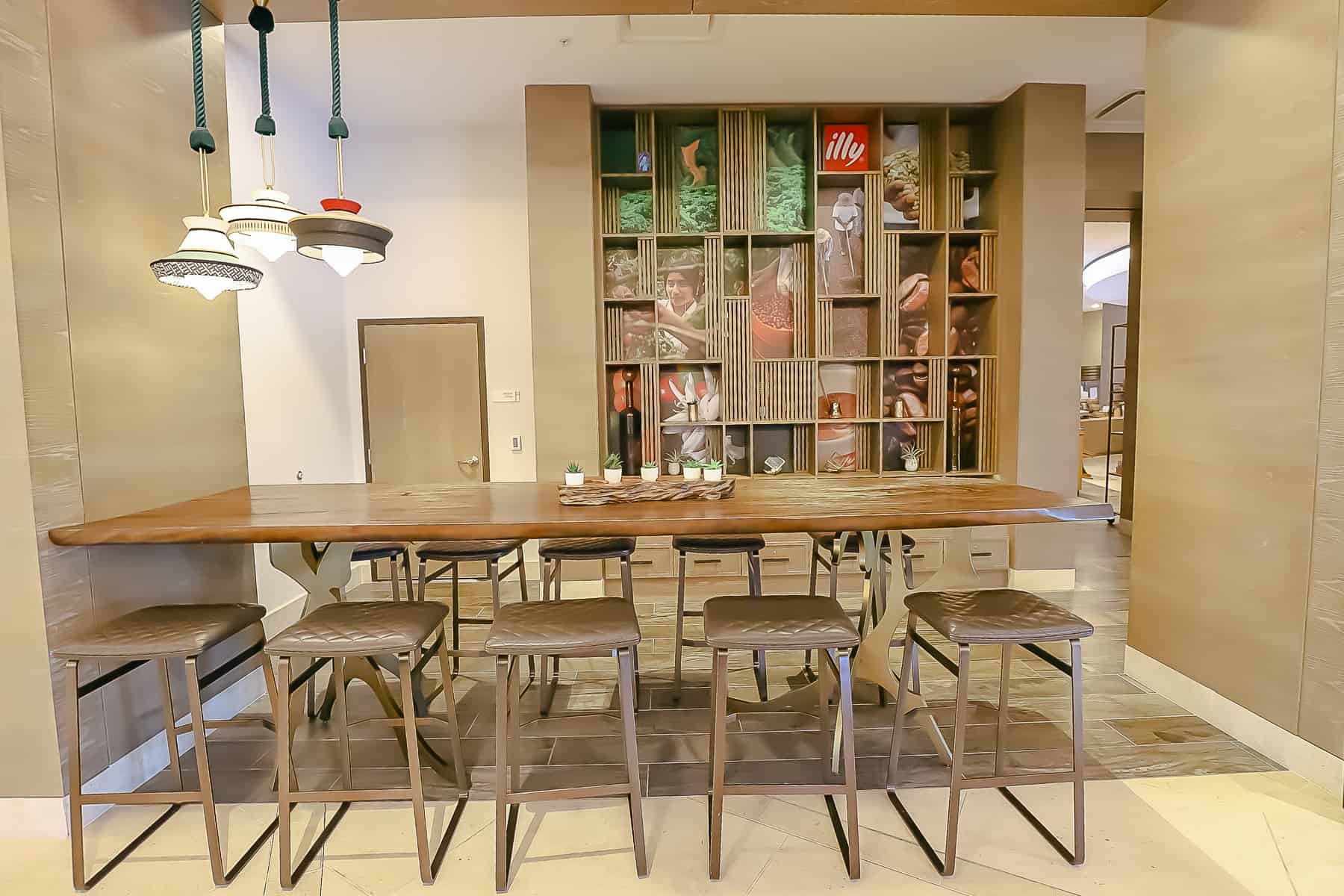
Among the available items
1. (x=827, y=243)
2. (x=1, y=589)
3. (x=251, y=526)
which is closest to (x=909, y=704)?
(x=251, y=526)

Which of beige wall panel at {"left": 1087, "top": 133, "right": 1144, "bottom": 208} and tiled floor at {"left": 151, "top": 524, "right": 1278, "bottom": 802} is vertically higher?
beige wall panel at {"left": 1087, "top": 133, "right": 1144, "bottom": 208}

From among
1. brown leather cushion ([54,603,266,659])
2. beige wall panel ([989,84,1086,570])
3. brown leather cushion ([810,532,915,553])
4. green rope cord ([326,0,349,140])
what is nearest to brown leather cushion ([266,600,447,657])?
brown leather cushion ([54,603,266,659])

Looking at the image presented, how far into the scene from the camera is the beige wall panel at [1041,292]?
4.30 metres

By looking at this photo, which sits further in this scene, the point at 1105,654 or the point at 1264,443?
the point at 1105,654

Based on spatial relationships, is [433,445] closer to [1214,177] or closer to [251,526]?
[251,526]

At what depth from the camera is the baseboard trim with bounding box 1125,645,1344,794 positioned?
2361mm

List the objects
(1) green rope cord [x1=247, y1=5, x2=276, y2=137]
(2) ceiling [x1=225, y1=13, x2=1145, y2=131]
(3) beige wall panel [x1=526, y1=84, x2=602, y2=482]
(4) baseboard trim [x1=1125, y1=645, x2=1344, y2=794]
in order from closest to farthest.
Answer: (1) green rope cord [x1=247, y1=5, x2=276, y2=137] < (4) baseboard trim [x1=1125, y1=645, x2=1344, y2=794] < (2) ceiling [x1=225, y1=13, x2=1145, y2=131] < (3) beige wall panel [x1=526, y1=84, x2=602, y2=482]

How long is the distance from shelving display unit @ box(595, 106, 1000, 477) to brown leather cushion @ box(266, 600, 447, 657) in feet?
8.46

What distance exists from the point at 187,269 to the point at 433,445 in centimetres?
298

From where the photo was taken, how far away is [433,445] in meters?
5.00

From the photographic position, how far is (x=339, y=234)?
2051mm

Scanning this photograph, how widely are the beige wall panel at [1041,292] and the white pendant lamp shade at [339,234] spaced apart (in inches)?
157

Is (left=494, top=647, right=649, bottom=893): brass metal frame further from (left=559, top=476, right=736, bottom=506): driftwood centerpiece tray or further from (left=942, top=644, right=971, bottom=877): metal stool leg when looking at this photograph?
(left=942, top=644, right=971, bottom=877): metal stool leg

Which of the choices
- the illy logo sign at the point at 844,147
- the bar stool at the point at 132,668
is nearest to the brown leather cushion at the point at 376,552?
the bar stool at the point at 132,668
